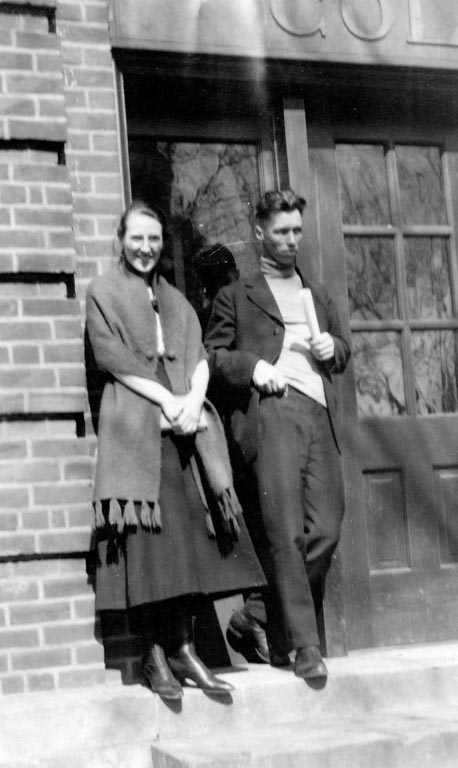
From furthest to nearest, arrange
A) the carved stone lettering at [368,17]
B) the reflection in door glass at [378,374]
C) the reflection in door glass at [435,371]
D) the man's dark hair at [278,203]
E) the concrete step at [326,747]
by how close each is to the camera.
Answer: the reflection in door glass at [435,371], the reflection in door glass at [378,374], the carved stone lettering at [368,17], the man's dark hair at [278,203], the concrete step at [326,747]

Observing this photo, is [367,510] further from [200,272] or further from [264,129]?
[264,129]

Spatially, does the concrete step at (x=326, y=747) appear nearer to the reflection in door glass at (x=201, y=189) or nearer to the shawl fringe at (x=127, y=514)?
the shawl fringe at (x=127, y=514)

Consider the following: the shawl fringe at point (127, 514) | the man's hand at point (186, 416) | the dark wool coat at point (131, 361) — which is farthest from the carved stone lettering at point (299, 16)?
the shawl fringe at point (127, 514)

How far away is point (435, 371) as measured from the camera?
625 cm

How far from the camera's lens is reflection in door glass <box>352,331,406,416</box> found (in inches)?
240

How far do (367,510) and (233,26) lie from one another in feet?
7.55

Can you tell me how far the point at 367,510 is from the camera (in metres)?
5.96

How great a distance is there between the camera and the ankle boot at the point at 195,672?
4.72 m

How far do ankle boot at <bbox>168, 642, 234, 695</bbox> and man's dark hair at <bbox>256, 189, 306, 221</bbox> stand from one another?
182 centimetres

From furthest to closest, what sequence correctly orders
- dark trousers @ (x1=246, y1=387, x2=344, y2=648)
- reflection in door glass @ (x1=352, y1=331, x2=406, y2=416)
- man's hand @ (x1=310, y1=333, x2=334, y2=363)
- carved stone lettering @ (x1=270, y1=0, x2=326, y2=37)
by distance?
reflection in door glass @ (x1=352, y1=331, x2=406, y2=416) < carved stone lettering @ (x1=270, y1=0, x2=326, y2=37) < man's hand @ (x1=310, y1=333, x2=334, y2=363) < dark trousers @ (x1=246, y1=387, x2=344, y2=648)

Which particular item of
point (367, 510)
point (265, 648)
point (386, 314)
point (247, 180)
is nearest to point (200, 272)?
point (247, 180)

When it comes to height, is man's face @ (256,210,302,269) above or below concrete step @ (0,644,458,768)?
above

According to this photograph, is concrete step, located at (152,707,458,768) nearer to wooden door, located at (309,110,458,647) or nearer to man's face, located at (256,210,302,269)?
wooden door, located at (309,110,458,647)

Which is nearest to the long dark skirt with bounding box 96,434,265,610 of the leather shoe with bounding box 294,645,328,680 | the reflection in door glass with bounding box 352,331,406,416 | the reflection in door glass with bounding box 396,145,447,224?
the leather shoe with bounding box 294,645,328,680
